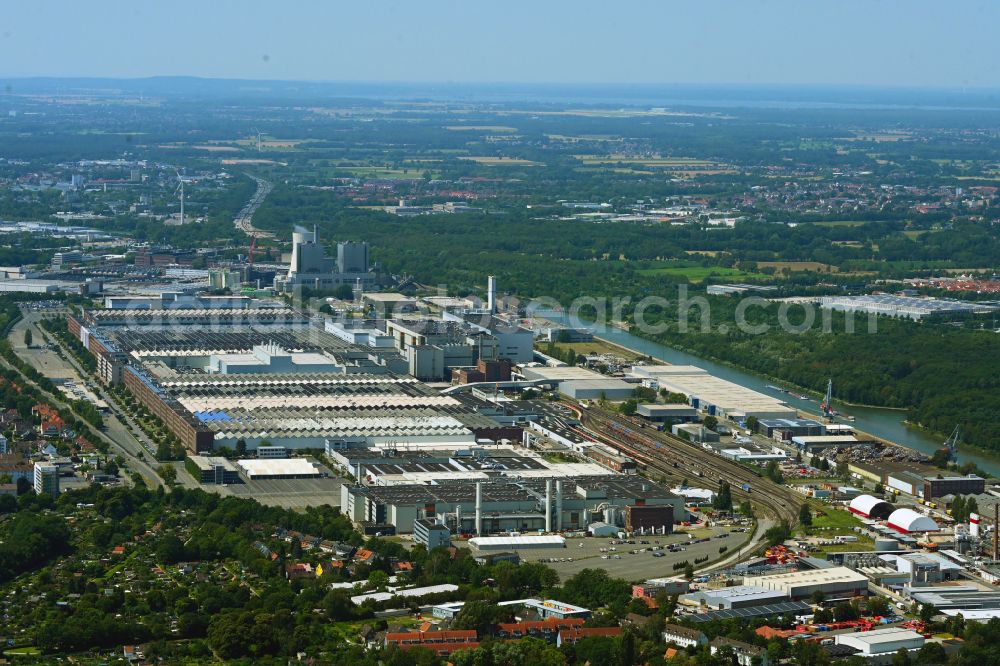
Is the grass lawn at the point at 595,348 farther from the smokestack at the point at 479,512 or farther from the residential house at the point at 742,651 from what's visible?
the residential house at the point at 742,651

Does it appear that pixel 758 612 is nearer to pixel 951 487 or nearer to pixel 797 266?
pixel 951 487

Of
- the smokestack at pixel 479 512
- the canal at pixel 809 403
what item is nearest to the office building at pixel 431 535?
the smokestack at pixel 479 512

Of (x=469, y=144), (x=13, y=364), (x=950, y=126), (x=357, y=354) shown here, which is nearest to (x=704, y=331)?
(x=357, y=354)


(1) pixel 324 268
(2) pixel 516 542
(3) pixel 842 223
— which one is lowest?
(3) pixel 842 223

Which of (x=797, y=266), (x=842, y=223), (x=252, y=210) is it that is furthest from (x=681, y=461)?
(x=252, y=210)

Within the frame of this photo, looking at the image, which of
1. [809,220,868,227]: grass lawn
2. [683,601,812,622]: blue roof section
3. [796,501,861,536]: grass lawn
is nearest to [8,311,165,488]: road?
[796,501,861,536]: grass lawn
